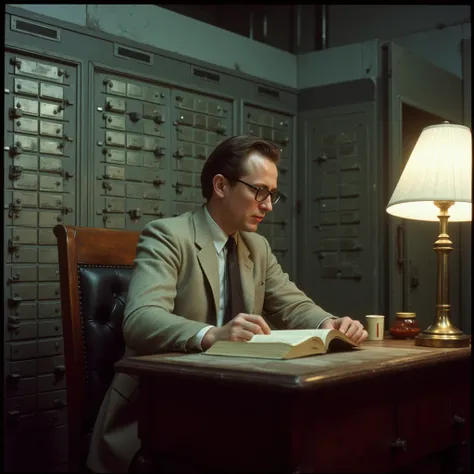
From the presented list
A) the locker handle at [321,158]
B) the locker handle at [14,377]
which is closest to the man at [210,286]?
the locker handle at [14,377]

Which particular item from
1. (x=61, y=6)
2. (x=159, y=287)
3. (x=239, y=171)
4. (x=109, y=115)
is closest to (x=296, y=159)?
(x=109, y=115)

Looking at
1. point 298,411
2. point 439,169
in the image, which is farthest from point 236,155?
point 298,411

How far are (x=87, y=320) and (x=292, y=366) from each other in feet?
2.76

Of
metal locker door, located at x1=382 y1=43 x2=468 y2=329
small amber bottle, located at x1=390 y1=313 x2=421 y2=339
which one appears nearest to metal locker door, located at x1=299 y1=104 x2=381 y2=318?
metal locker door, located at x1=382 y1=43 x2=468 y2=329

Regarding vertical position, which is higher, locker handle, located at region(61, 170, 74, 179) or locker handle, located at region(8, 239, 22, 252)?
locker handle, located at region(61, 170, 74, 179)

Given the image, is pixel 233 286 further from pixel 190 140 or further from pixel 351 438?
pixel 190 140

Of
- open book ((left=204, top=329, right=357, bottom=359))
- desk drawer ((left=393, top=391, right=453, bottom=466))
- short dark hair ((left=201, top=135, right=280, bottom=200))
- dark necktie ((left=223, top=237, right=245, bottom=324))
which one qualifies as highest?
short dark hair ((left=201, top=135, right=280, bottom=200))

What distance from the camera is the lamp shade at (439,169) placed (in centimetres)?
194

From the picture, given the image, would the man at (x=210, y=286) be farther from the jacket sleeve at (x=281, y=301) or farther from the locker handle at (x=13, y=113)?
the locker handle at (x=13, y=113)

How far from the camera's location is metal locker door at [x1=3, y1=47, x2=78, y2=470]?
301 centimetres

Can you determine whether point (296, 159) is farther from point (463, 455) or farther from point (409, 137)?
point (463, 455)

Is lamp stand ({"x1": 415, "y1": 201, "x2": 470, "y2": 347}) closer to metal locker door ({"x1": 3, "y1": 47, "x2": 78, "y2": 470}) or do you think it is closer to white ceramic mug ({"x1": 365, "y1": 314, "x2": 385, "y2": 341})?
white ceramic mug ({"x1": 365, "y1": 314, "x2": 385, "y2": 341})

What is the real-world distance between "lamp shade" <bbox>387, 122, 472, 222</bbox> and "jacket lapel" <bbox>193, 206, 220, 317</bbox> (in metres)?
0.56

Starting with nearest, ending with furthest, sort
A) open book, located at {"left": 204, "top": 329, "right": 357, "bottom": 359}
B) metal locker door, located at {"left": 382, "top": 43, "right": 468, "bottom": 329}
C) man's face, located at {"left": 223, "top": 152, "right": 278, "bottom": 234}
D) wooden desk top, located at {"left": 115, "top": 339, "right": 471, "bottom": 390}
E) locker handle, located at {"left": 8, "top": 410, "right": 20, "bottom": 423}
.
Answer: wooden desk top, located at {"left": 115, "top": 339, "right": 471, "bottom": 390} < open book, located at {"left": 204, "top": 329, "right": 357, "bottom": 359} < man's face, located at {"left": 223, "top": 152, "right": 278, "bottom": 234} < locker handle, located at {"left": 8, "top": 410, "right": 20, "bottom": 423} < metal locker door, located at {"left": 382, "top": 43, "right": 468, "bottom": 329}
